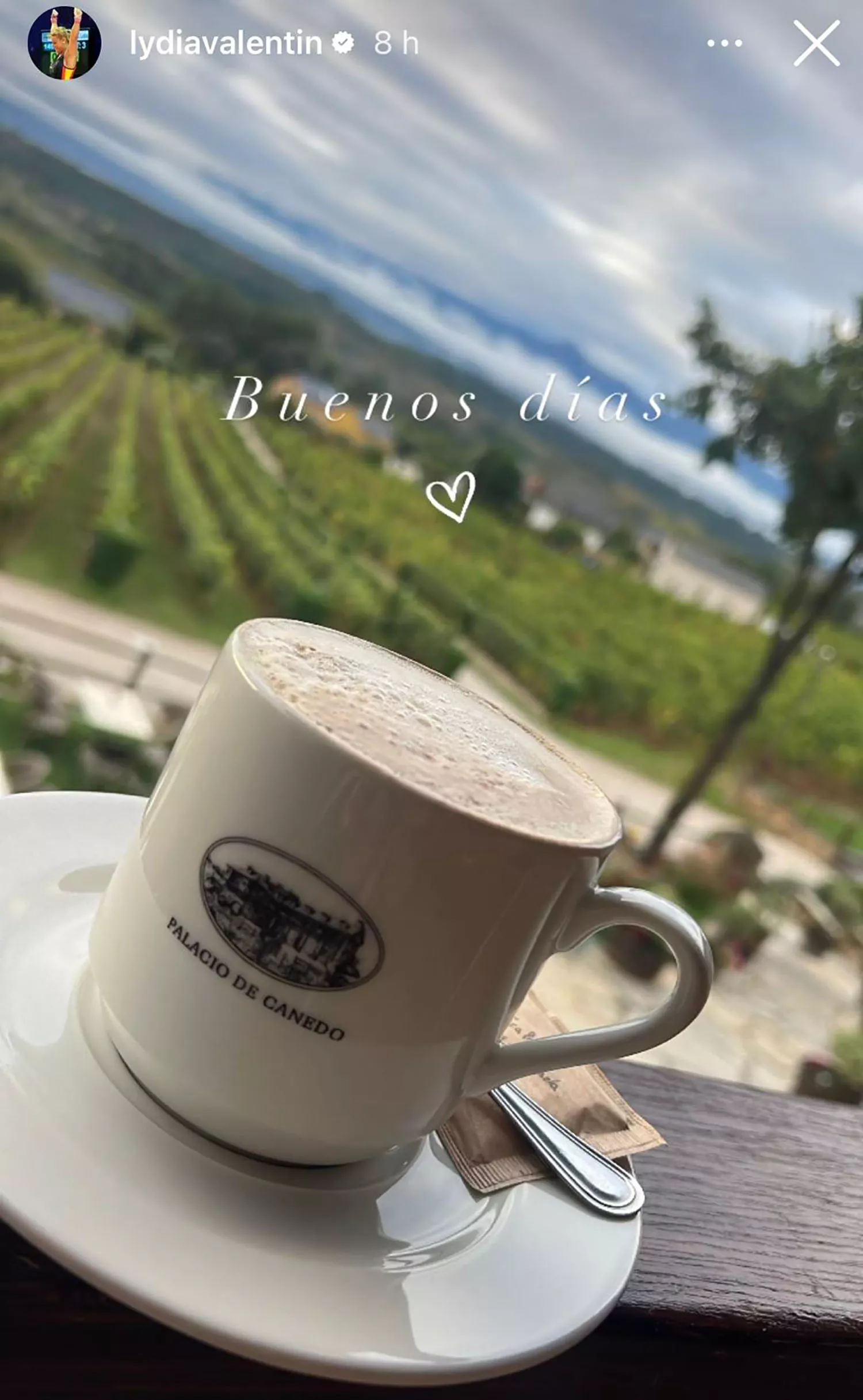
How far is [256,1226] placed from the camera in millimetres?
235

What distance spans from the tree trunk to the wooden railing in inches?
58.4

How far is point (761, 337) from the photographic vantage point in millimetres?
1584

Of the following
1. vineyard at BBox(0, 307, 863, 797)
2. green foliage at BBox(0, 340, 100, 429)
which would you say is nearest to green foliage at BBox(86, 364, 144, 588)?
vineyard at BBox(0, 307, 863, 797)

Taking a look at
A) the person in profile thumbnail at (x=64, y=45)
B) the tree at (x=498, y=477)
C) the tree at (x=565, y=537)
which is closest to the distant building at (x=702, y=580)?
the tree at (x=565, y=537)

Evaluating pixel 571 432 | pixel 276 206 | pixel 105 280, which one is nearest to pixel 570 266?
pixel 571 432

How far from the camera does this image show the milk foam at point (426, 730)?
244 millimetres

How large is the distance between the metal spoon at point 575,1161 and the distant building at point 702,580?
1.49 m

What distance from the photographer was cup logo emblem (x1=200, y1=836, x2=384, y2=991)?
22 cm

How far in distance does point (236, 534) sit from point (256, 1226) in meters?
1.31

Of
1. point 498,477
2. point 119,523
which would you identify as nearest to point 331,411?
point 498,477

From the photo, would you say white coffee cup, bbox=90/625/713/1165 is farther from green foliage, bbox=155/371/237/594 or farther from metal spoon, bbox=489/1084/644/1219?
green foliage, bbox=155/371/237/594

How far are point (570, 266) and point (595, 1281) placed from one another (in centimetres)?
142

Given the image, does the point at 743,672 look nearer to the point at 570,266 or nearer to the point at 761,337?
the point at 761,337

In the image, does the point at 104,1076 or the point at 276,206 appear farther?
the point at 276,206
